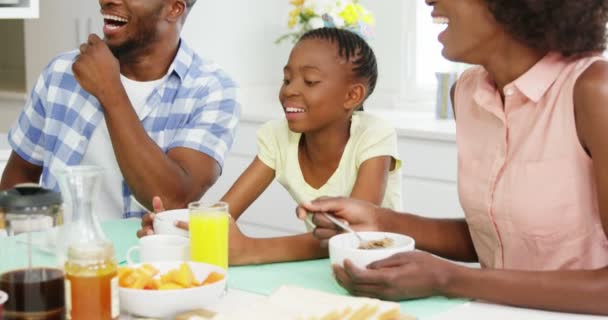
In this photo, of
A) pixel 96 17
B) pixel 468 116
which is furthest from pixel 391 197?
pixel 96 17

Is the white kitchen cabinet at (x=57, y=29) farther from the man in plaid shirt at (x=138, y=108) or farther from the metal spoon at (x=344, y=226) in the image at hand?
the metal spoon at (x=344, y=226)

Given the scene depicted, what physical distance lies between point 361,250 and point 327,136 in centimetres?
58

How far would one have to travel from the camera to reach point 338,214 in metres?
1.57

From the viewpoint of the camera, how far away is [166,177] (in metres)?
1.97

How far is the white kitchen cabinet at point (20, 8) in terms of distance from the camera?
2777 mm

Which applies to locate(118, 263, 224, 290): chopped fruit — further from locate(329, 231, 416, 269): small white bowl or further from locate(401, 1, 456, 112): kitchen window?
locate(401, 1, 456, 112): kitchen window

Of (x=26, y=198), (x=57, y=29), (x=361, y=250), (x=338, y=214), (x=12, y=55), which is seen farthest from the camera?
(x=12, y=55)

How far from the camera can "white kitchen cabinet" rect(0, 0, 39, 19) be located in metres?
Answer: 2.78

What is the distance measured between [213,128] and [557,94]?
926 mm

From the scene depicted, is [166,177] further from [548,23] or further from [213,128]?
[548,23]

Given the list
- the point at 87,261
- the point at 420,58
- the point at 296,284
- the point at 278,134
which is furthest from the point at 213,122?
the point at 420,58

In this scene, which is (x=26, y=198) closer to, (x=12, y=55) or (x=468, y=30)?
(x=468, y=30)

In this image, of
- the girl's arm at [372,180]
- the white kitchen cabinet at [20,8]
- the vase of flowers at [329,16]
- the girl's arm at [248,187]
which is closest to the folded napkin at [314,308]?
the girl's arm at [372,180]

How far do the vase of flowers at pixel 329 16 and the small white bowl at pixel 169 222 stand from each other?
1778mm
